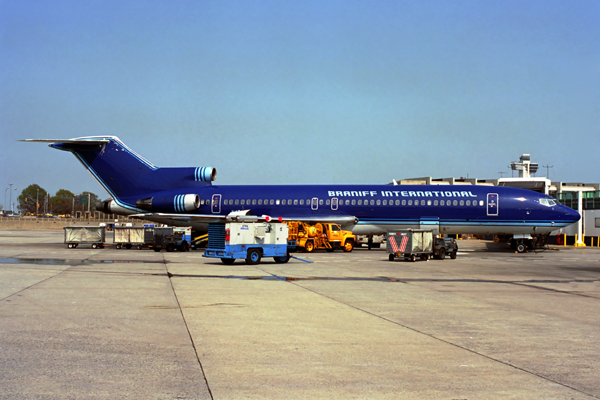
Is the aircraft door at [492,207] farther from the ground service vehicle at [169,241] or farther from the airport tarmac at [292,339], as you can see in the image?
the ground service vehicle at [169,241]

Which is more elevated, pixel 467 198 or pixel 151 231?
pixel 467 198

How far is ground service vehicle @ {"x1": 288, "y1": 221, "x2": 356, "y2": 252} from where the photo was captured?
3841 cm

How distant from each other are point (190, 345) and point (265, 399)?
309 cm

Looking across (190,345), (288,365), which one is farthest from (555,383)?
(190,345)

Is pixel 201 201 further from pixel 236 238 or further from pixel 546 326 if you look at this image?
pixel 546 326

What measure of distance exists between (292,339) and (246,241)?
56.2ft

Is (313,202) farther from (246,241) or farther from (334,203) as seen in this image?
(246,241)

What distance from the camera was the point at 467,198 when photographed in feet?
128

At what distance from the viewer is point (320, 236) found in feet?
129

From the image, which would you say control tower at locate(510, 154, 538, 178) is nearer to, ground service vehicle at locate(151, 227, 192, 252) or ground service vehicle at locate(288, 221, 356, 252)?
ground service vehicle at locate(288, 221, 356, 252)

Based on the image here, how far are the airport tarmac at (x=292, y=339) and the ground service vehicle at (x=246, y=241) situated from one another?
6.82 m

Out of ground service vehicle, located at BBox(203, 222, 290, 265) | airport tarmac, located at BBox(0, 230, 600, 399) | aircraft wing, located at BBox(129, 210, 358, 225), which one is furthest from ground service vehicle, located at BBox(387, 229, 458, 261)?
airport tarmac, located at BBox(0, 230, 600, 399)

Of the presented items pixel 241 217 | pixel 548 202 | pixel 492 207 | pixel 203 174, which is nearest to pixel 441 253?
pixel 492 207

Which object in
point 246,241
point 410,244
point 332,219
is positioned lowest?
point 410,244
